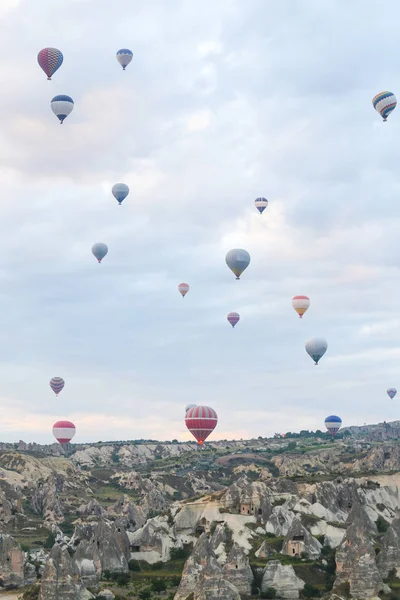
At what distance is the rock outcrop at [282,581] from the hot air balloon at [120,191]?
3046 inches

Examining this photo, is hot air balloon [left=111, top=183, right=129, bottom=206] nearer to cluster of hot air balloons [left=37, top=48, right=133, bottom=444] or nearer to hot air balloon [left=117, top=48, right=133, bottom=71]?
cluster of hot air balloons [left=37, top=48, right=133, bottom=444]

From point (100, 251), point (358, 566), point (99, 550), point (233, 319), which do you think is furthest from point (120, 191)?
point (358, 566)

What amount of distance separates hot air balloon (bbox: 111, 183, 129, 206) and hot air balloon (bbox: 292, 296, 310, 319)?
34652mm

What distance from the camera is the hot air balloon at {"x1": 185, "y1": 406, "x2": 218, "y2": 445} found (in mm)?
143375

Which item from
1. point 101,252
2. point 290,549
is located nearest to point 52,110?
point 101,252

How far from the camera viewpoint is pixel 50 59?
139m

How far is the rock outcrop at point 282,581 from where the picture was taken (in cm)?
9982

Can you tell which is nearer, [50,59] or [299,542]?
[299,542]

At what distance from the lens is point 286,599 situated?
99188mm

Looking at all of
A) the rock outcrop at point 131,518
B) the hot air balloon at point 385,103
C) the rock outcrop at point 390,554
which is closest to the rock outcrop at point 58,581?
the rock outcrop at point 390,554

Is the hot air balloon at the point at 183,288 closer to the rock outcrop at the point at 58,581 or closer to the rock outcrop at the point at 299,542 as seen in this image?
the rock outcrop at the point at 299,542

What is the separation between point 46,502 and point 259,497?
6402 cm

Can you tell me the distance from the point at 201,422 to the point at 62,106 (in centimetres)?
5412

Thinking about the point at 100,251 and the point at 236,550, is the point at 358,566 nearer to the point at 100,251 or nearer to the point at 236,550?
the point at 236,550
